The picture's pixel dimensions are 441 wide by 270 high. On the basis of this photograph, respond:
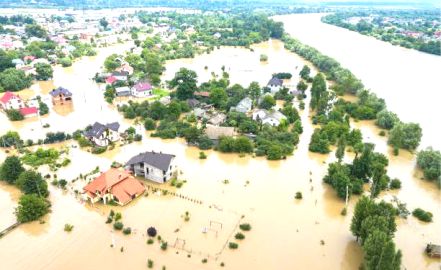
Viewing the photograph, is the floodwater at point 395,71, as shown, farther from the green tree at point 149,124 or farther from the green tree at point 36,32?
the green tree at point 36,32

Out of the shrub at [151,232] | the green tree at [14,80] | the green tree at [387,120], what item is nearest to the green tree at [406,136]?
the green tree at [387,120]

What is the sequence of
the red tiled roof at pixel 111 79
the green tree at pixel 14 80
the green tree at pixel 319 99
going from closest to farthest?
the green tree at pixel 319 99, the green tree at pixel 14 80, the red tiled roof at pixel 111 79

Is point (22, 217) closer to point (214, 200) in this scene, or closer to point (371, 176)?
point (214, 200)

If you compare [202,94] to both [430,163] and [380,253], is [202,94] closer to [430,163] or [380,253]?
[430,163]

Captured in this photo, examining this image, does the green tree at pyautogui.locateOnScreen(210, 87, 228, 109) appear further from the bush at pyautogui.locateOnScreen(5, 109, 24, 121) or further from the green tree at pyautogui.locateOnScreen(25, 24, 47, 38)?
the green tree at pyautogui.locateOnScreen(25, 24, 47, 38)

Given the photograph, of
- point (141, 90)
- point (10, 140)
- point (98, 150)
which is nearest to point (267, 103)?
point (141, 90)

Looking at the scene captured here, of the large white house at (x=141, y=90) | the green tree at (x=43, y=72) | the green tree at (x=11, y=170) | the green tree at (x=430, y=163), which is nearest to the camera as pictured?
the green tree at (x=11, y=170)

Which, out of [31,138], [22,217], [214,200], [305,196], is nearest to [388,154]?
[305,196]
